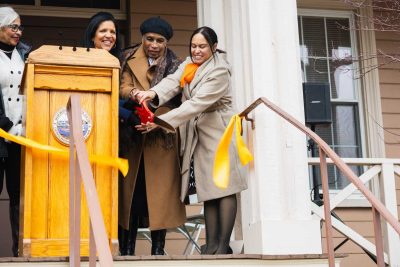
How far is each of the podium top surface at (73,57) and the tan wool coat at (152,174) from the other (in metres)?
0.46

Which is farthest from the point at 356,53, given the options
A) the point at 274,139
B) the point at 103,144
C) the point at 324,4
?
the point at 103,144

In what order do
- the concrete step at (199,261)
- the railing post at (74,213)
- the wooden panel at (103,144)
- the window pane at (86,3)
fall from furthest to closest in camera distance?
the window pane at (86,3), the wooden panel at (103,144), the concrete step at (199,261), the railing post at (74,213)

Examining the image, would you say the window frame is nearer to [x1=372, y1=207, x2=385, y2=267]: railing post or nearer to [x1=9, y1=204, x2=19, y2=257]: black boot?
[x1=372, y1=207, x2=385, y2=267]: railing post

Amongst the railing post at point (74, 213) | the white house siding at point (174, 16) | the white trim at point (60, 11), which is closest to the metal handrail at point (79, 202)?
the railing post at point (74, 213)

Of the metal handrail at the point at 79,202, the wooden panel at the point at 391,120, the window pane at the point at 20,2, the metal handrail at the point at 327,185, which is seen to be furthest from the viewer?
the wooden panel at the point at 391,120

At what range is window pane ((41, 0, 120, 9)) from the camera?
923cm

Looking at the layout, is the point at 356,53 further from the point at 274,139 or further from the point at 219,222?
the point at 219,222

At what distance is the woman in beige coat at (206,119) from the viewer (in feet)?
18.9

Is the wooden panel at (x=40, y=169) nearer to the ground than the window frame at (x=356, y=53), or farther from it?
nearer to the ground

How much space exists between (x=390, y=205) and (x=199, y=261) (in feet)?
9.72

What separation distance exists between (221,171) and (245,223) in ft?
2.31

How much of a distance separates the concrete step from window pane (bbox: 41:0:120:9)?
4593mm

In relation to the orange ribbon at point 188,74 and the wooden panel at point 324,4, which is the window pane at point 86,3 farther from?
the orange ribbon at point 188,74

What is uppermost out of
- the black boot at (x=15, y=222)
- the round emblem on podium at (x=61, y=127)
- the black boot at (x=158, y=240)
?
the round emblem on podium at (x=61, y=127)
